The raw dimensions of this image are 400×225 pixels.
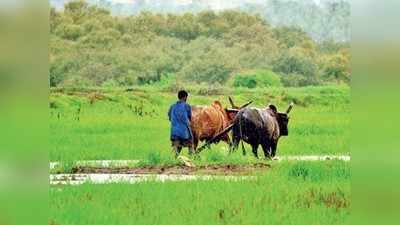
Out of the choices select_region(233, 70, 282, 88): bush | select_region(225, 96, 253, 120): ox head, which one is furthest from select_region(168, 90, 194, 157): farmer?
select_region(233, 70, 282, 88): bush

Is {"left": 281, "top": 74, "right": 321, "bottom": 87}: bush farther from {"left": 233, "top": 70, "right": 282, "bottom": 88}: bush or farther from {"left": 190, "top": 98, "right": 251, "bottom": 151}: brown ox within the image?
{"left": 190, "top": 98, "right": 251, "bottom": 151}: brown ox

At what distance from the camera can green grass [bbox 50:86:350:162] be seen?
4.66 m

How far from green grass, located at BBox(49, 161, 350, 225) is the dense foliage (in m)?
0.61

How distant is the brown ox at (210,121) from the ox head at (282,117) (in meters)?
0.18

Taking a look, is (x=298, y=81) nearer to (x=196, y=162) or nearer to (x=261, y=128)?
(x=261, y=128)

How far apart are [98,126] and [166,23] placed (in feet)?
2.44

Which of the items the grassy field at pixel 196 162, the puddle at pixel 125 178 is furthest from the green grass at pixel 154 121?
the puddle at pixel 125 178

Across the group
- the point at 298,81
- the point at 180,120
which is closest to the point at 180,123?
the point at 180,120

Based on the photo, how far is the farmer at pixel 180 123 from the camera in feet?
15.5

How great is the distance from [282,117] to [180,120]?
0.62 m

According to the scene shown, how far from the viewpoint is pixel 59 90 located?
4.64m
